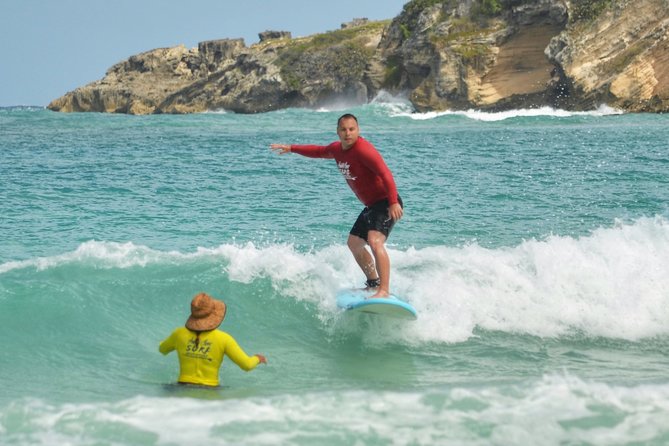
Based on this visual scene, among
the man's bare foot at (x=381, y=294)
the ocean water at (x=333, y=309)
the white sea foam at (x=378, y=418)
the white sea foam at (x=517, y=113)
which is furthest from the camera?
the white sea foam at (x=517, y=113)

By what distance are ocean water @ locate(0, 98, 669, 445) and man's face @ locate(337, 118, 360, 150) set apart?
67.0 inches

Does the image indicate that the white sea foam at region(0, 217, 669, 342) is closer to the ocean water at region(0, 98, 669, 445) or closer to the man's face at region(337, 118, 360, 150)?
the ocean water at region(0, 98, 669, 445)

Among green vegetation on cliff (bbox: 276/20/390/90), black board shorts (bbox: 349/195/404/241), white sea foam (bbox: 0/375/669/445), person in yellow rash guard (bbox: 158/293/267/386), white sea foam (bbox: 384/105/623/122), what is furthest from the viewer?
green vegetation on cliff (bbox: 276/20/390/90)

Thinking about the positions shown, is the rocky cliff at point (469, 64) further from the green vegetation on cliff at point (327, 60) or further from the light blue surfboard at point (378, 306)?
the light blue surfboard at point (378, 306)

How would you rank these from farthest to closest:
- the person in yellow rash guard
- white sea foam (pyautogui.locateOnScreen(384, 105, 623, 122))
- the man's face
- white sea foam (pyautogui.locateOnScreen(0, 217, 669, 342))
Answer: white sea foam (pyautogui.locateOnScreen(384, 105, 623, 122)), white sea foam (pyautogui.locateOnScreen(0, 217, 669, 342)), the man's face, the person in yellow rash guard

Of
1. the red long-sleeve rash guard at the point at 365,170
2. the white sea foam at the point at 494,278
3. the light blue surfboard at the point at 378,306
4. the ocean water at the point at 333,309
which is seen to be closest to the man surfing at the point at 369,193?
the red long-sleeve rash guard at the point at 365,170

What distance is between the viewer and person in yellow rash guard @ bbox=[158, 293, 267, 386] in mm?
5594

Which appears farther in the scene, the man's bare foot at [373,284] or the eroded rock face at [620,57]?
the eroded rock face at [620,57]

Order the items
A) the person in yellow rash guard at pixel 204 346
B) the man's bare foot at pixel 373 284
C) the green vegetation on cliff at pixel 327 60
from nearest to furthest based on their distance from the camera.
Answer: the person in yellow rash guard at pixel 204 346 < the man's bare foot at pixel 373 284 < the green vegetation on cliff at pixel 327 60

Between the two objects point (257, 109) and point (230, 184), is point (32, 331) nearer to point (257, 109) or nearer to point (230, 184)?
point (230, 184)

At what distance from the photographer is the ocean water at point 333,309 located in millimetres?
5156

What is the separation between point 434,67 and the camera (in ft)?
186

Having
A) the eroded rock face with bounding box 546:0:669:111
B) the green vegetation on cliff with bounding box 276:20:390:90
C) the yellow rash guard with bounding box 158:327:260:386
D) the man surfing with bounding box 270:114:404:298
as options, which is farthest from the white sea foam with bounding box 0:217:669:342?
the green vegetation on cliff with bounding box 276:20:390:90

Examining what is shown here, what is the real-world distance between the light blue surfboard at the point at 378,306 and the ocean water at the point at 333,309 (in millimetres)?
239
